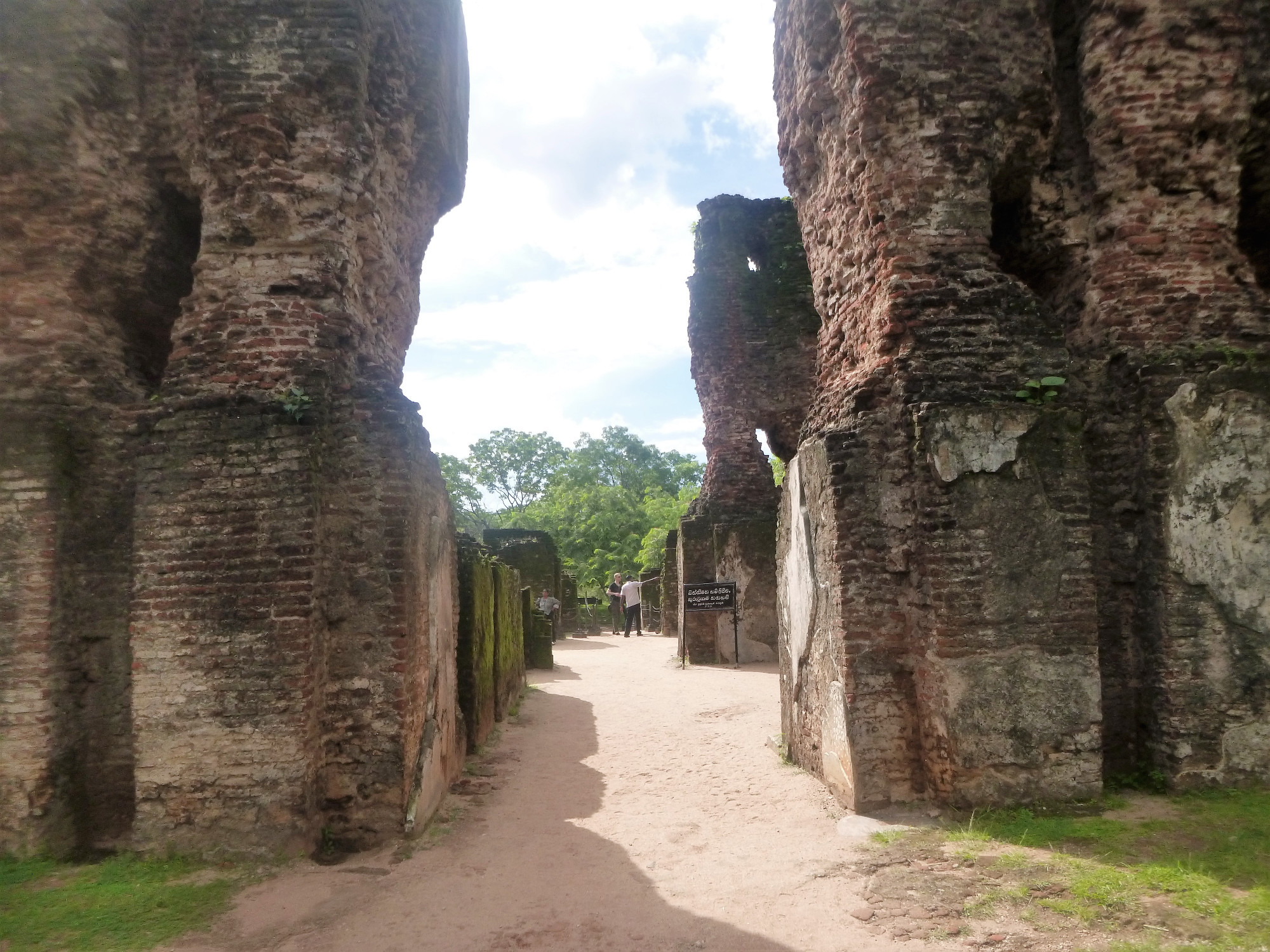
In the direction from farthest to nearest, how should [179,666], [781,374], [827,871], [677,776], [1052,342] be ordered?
[781,374] → [677,776] → [1052,342] → [179,666] → [827,871]

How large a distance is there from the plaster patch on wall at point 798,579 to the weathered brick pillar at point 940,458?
0.03 meters

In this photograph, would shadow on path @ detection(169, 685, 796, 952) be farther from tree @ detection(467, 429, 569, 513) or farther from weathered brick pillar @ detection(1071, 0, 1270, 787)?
tree @ detection(467, 429, 569, 513)

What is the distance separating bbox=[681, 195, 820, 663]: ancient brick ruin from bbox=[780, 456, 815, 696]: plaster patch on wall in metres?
7.11

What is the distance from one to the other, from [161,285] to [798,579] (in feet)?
17.6

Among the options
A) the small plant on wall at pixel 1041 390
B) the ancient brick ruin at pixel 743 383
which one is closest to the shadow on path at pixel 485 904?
the small plant on wall at pixel 1041 390

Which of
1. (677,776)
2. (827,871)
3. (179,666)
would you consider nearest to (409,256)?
(179,666)

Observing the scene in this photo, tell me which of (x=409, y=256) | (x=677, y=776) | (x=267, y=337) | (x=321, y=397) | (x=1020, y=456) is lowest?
(x=677, y=776)

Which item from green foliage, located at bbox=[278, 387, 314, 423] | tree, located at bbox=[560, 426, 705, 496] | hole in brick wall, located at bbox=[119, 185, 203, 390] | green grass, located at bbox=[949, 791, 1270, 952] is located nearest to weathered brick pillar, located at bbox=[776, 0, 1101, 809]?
green grass, located at bbox=[949, 791, 1270, 952]

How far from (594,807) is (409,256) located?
485 centimetres

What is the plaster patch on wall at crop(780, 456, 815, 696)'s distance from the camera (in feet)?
20.2

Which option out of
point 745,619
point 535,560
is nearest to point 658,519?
point 535,560

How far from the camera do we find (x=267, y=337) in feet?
17.1

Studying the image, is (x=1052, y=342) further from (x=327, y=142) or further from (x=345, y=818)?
(x=345, y=818)

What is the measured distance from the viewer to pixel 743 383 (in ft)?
52.4
